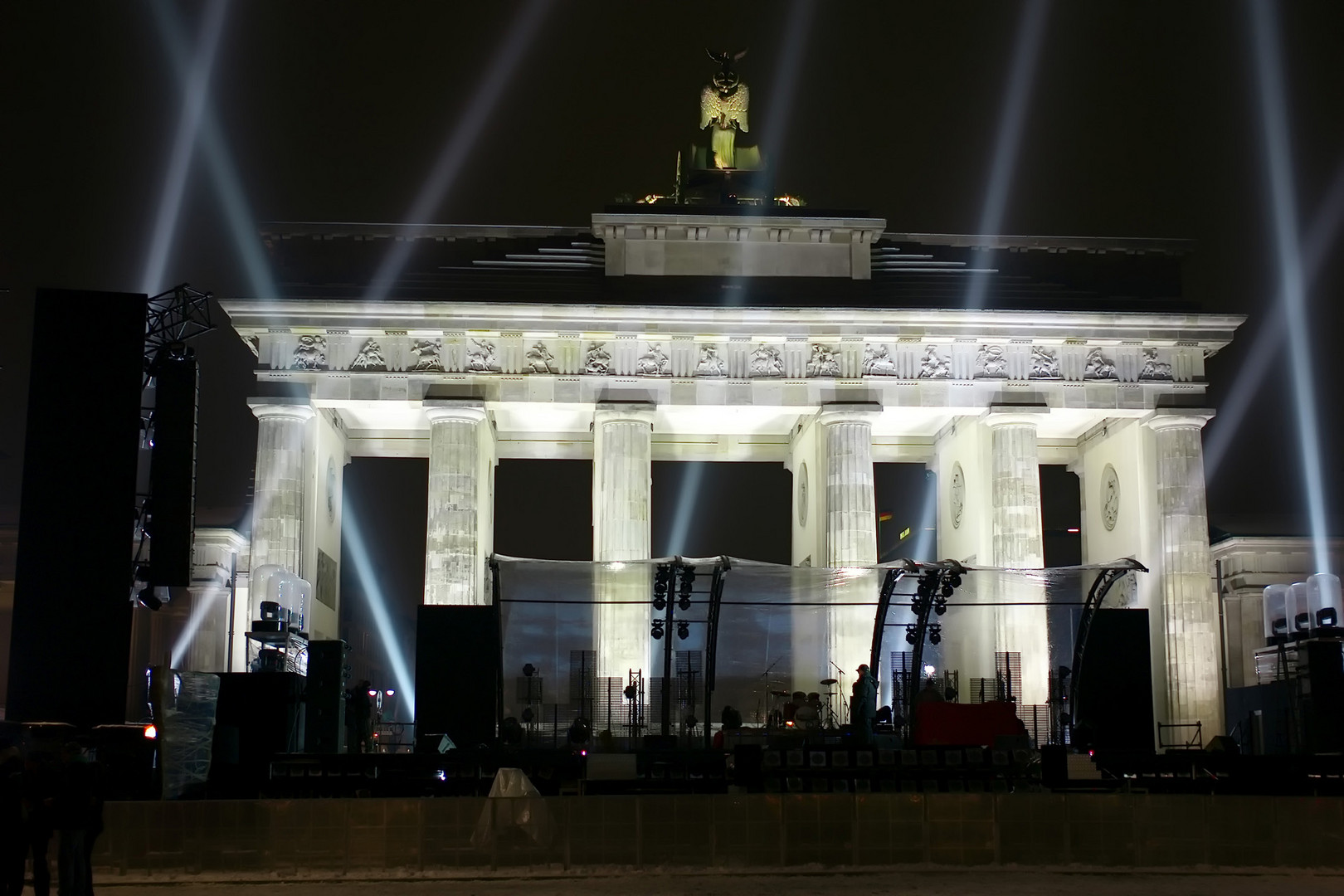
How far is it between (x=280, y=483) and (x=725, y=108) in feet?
60.1

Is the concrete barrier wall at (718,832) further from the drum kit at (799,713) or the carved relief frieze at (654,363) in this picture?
the carved relief frieze at (654,363)

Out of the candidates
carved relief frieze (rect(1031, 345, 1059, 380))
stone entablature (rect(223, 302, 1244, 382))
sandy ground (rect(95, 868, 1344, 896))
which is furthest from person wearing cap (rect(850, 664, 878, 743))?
carved relief frieze (rect(1031, 345, 1059, 380))

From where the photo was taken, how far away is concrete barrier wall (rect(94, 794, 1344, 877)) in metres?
16.3

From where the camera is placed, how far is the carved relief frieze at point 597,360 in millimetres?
44625

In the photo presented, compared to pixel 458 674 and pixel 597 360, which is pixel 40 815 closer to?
pixel 458 674

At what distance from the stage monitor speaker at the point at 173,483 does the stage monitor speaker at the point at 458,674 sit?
17.0ft

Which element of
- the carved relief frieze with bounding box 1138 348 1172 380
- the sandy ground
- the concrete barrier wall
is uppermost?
the carved relief frieze with bounding box 1138 348 1172 380

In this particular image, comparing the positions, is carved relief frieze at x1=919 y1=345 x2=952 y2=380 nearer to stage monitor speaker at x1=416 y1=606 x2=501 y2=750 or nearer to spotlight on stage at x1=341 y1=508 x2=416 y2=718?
spotlight on stage at x1=341 y1=508 x2=416 y2=718

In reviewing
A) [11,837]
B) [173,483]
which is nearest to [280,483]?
[173,483]

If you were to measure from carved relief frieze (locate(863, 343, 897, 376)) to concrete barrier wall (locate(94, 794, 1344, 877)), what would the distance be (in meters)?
28.8

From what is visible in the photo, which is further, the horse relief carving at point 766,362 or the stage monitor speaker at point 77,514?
the horse relief carving at point 766,362

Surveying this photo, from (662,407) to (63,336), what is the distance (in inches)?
978

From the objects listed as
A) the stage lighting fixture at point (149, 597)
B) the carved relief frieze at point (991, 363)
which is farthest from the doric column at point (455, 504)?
the stage lighting fixture at point (149, 597)

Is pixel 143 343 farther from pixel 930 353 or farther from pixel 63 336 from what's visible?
pixel 930 353
